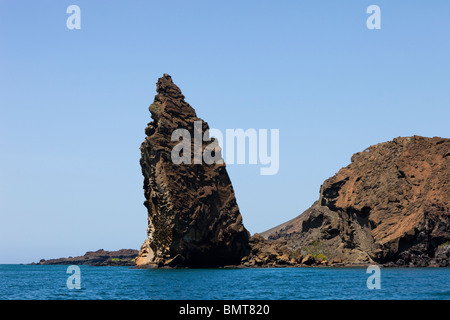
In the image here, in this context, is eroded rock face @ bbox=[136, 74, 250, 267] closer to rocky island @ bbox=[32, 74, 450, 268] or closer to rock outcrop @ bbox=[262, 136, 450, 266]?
rocky island @ bbox=[32, 74, 450, 268]

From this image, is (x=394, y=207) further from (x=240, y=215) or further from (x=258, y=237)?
(x=240, y=215)

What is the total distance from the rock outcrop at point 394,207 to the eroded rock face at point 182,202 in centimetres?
3134

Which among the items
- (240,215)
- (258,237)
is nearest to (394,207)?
(258,237)

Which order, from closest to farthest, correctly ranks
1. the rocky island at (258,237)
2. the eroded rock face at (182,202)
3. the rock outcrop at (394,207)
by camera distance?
the eroded rock face at (182,202)
the rocky island at (258,237)
the rock outcrop at (394,207)

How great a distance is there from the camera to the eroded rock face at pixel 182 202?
12138cm

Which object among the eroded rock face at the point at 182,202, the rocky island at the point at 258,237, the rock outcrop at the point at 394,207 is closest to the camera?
the eroded rock face at the point at 182,202

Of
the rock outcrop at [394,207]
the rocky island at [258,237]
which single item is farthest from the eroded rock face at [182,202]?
the rock outcrop at [394,207]

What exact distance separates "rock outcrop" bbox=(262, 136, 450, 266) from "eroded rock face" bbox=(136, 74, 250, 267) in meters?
31.3

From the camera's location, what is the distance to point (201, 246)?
4882 inches

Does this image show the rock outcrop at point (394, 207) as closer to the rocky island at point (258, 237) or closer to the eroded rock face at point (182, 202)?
the rocky island at point (258, 237)
